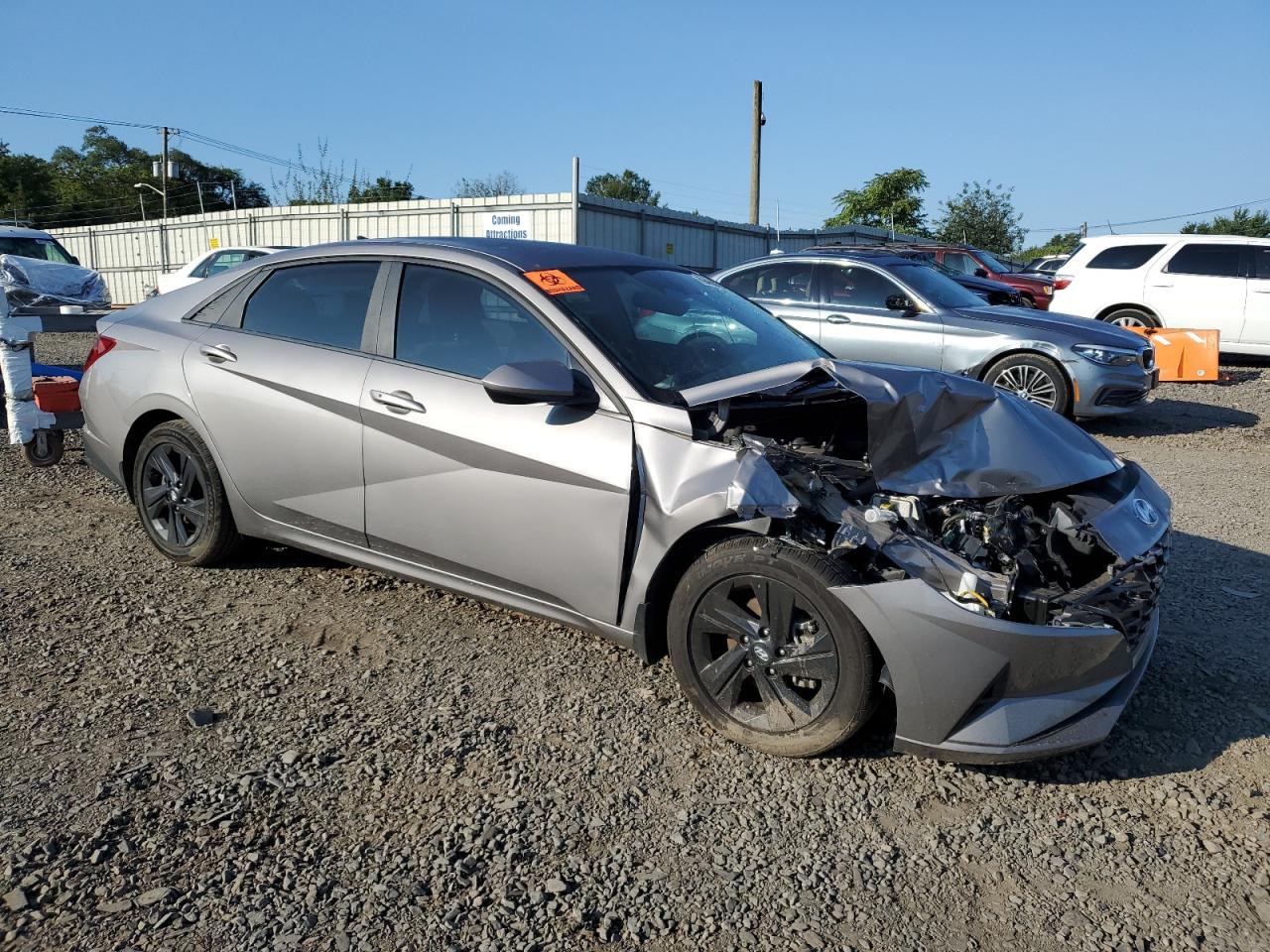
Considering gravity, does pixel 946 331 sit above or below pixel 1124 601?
above

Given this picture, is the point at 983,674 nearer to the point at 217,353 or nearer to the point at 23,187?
the point at 217,353

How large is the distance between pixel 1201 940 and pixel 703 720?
1556 millimetres

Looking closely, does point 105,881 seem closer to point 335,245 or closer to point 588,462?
point 588,462

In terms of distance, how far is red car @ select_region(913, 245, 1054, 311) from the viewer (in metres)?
18.5

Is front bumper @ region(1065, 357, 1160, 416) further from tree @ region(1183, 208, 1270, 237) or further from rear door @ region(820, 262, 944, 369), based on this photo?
tree @ region(1183, 208, 1270, 237)

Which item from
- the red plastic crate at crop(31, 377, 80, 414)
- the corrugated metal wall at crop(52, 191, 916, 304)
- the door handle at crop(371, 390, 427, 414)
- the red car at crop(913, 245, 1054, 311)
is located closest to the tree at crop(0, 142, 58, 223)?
the corrugated metal wall at crop(52, 191, 916, 304)

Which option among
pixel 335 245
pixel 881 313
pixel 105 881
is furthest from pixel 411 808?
pixel 881 313

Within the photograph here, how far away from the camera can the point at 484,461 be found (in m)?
3.59

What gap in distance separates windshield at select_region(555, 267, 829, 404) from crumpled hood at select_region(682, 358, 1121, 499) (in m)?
0.28

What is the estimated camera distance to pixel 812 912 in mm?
Answer: 2457

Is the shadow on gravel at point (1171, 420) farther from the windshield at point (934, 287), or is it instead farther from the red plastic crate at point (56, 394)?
the red plastic crate at point (56, 394)

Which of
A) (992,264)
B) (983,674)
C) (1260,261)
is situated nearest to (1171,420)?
(1260,261)

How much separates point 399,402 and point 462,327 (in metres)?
0.39

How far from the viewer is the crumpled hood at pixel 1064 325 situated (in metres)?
8.84
